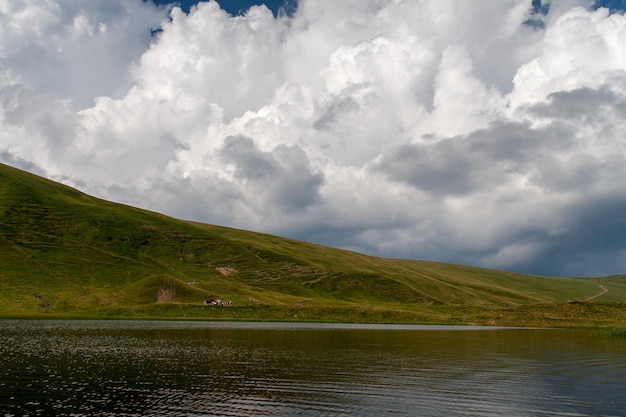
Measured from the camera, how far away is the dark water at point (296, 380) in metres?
37.5

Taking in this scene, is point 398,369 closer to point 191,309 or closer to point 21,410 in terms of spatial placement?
point 21,410

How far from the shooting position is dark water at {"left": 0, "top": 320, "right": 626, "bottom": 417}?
37469mm

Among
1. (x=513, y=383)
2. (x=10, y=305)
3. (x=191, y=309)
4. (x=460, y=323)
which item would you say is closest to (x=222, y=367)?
(x=513, y=383)

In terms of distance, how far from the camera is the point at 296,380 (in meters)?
49.2

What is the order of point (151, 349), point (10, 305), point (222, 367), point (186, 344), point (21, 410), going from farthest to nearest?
point (10, 305) → point (186, 344) → point (151, 349) → point (222, 367) → point (21, 410)

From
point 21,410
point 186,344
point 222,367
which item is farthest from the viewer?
point 186,344

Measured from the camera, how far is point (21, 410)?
34.2 metres

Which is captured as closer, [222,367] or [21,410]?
[21,410]

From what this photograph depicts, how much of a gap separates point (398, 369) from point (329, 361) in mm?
9995

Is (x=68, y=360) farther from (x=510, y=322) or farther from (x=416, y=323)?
(x=510, y=322)

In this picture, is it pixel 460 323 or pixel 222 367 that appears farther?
pixel 460 323

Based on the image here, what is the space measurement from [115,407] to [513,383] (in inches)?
1435

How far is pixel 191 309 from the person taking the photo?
A: 17412cm

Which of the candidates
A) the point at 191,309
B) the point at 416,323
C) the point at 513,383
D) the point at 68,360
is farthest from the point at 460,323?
the point at 68,360
